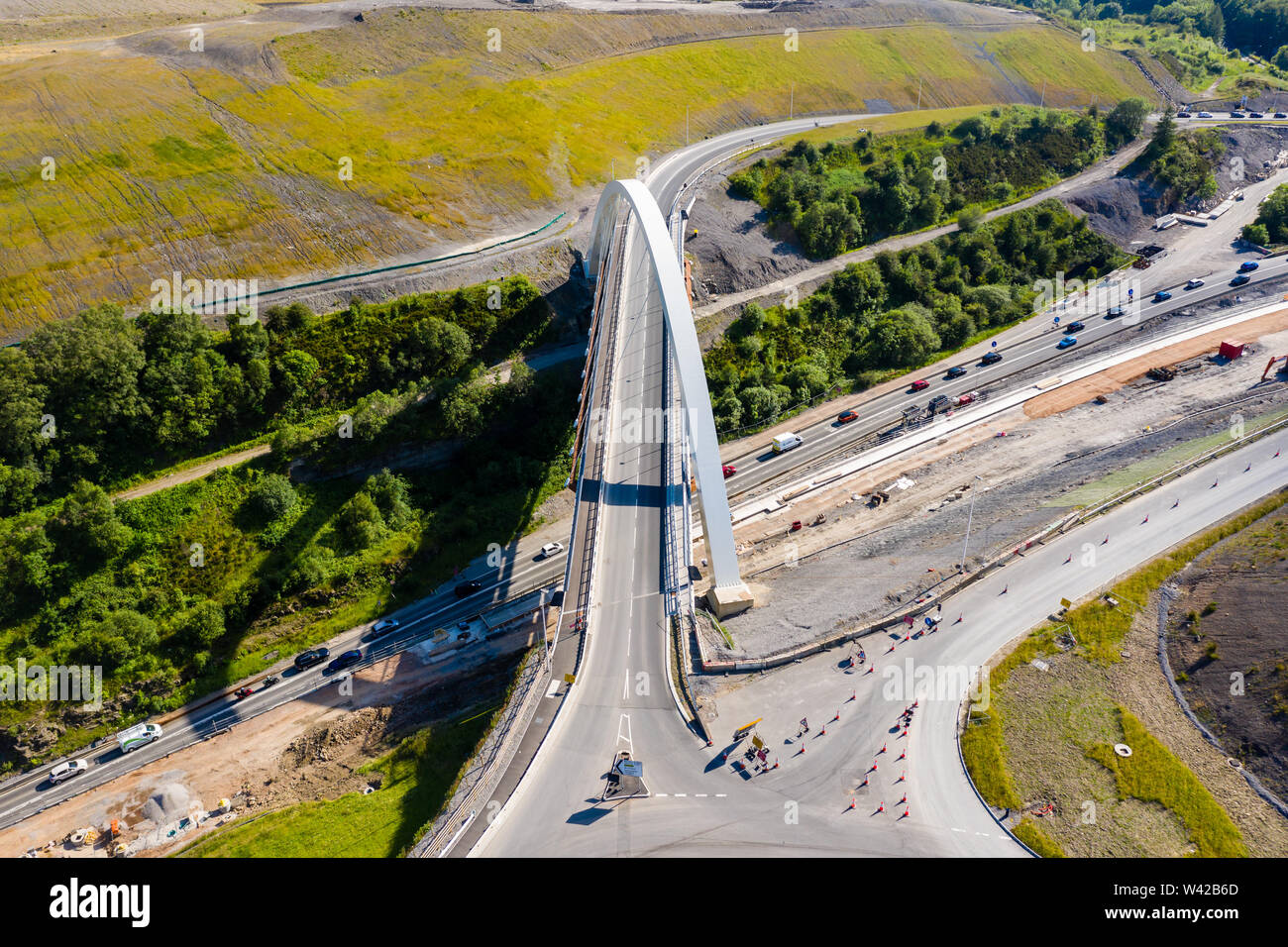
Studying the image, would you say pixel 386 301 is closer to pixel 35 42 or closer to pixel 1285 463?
pixel 35 42

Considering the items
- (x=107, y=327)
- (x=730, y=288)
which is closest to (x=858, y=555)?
(x=730, y=288)

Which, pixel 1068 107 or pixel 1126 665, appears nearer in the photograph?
pixel 1126 665

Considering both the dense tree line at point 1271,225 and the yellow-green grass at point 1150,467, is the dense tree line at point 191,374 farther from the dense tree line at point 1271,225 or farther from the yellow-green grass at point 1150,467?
the dense tree line at point 1271,225

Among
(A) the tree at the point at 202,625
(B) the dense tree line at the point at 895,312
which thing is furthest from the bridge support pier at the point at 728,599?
(A) the tree at the point at 202,625

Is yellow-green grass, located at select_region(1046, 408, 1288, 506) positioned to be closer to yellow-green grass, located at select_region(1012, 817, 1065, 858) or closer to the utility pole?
the utility pole

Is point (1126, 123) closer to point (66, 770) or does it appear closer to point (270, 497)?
point (270, 497)

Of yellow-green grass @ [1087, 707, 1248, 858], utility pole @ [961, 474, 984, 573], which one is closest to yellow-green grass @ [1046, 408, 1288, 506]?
utility pole @ [961, 474, 984, 573]
